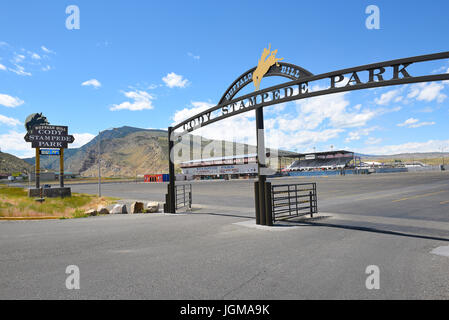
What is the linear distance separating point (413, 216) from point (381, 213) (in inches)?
46.6

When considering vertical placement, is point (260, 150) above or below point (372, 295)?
above

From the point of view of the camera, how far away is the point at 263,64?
9.58 meters

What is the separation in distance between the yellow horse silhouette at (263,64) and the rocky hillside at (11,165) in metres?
164

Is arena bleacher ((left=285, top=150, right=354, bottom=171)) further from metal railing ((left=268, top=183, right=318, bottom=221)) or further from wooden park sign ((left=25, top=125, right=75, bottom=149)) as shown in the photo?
metal railing ((left=268, top=183, right=318, bottom=221))

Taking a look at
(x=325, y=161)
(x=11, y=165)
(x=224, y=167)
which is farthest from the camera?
(x=11, y=165)

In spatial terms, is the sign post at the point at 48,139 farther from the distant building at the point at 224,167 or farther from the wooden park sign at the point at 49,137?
the distant building at the point at 224,167

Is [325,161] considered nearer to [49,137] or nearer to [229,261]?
[49,137]

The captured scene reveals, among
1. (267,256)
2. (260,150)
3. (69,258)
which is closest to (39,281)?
(69,258)

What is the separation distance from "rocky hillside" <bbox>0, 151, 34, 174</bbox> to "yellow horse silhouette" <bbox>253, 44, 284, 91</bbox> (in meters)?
164

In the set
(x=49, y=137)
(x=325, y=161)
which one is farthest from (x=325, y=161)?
(x=49, y=137)

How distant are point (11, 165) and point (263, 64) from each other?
181 metres

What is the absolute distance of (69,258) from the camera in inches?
225

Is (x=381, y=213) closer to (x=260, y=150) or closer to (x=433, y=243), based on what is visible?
(x=433, y=243)
